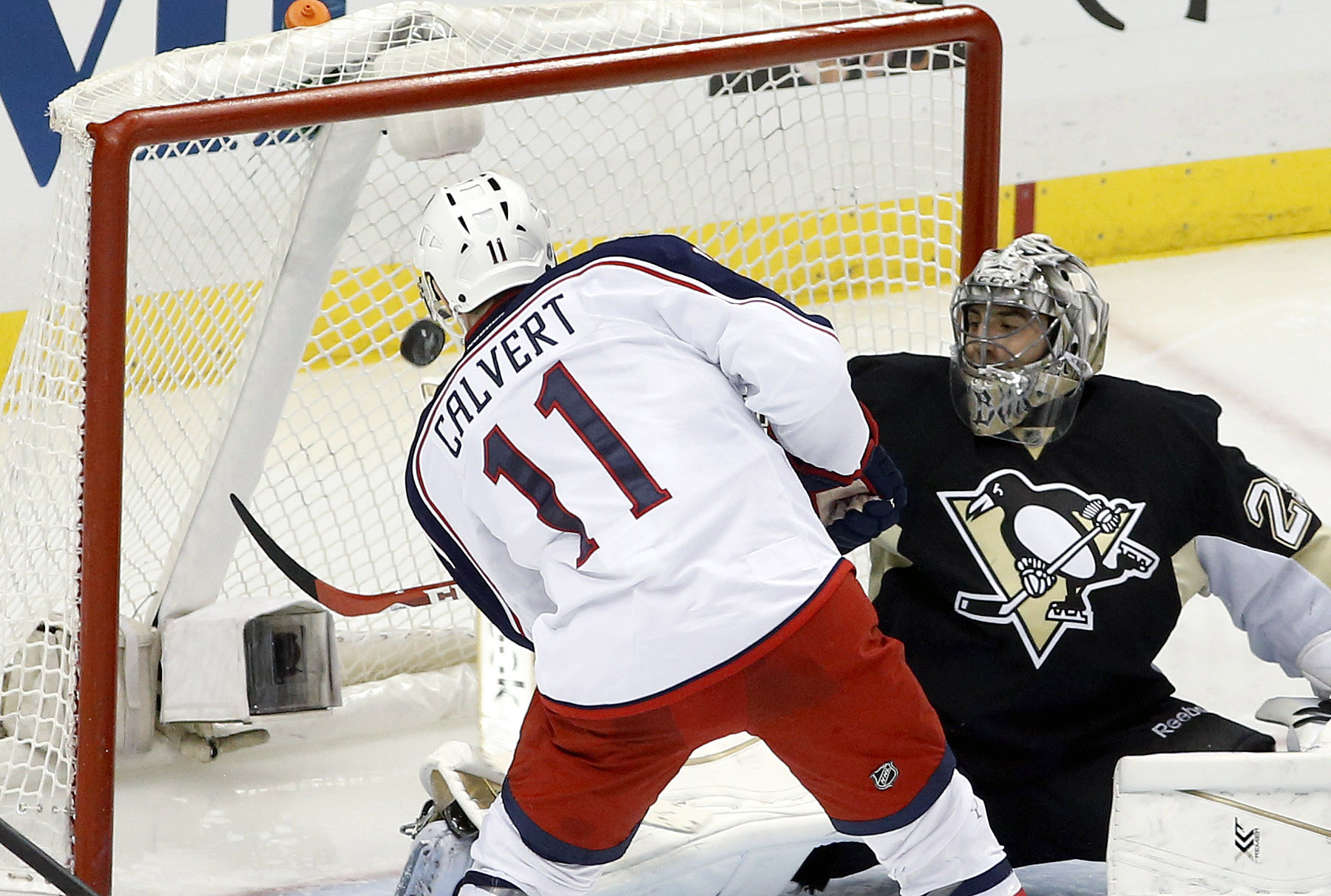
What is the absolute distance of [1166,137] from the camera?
184 inches

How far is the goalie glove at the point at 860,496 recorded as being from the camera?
6.50 ft

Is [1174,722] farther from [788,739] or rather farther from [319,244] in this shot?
[319,244]

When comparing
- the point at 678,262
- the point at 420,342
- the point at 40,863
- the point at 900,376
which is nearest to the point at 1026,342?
the point at 900,376

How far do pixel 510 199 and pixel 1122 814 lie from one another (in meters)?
0.97

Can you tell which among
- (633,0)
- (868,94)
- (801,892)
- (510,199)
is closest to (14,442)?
(510,199)

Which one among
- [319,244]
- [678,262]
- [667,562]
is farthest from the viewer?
[319,244]

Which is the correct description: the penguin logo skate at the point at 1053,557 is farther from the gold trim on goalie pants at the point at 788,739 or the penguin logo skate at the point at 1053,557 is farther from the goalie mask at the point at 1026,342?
the gold trim on goalie pants at the point at 788,739

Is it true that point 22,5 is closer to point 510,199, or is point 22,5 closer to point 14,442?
point 14,442

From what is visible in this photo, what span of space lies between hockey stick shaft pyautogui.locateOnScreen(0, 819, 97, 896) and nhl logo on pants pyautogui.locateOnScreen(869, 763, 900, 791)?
876 millimetres

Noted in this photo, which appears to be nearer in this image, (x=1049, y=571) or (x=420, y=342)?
(x=1049, y=571)

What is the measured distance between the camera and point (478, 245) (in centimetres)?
195

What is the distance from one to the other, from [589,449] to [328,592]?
736mm

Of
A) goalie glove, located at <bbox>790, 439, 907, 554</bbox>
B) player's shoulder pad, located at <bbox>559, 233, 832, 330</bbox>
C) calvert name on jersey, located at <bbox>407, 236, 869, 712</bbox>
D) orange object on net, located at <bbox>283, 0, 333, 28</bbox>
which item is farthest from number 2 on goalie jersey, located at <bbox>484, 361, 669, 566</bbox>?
orange object on net, located at <bbox>283, 0, 333, 28</bbox>

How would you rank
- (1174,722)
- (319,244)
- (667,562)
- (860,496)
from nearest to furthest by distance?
(667,562) < (860,496) < (1174,722) < (319,244)
